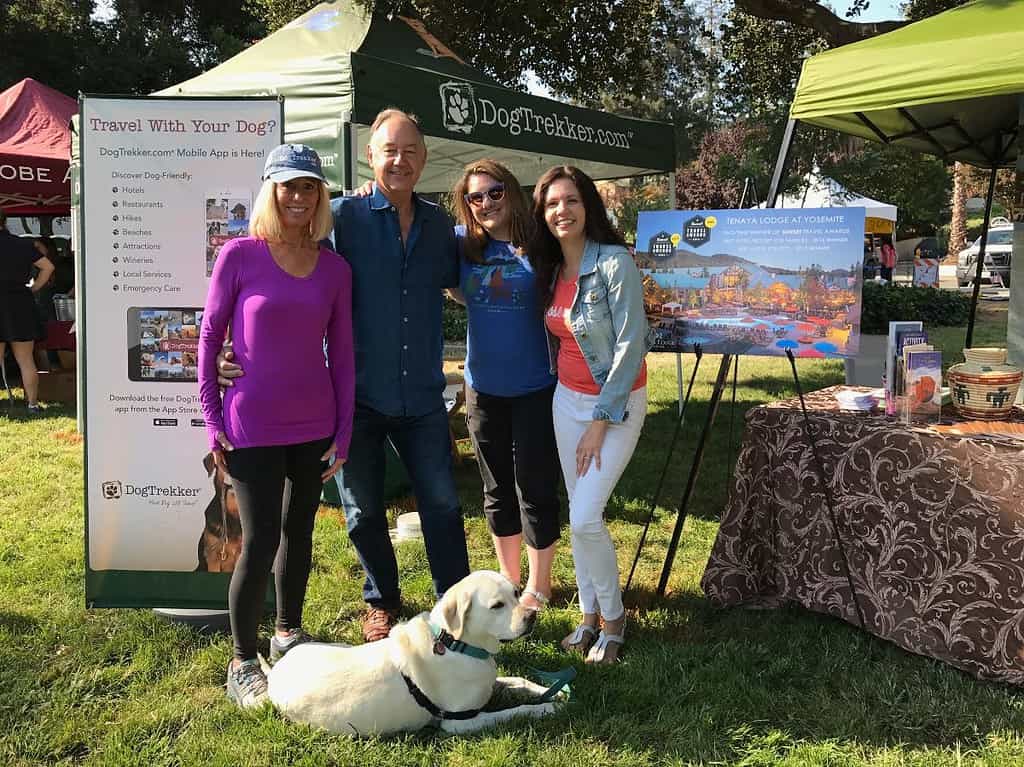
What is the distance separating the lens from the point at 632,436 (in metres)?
2.92

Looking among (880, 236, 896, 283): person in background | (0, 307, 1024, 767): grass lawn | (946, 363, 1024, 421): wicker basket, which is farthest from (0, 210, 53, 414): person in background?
(880, 236, 896, 283): person in background

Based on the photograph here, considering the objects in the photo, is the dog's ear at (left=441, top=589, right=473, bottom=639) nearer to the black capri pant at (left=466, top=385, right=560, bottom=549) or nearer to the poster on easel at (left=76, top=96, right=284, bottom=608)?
the black capri pant at (left=466, top=385, right=560, bottom=549)

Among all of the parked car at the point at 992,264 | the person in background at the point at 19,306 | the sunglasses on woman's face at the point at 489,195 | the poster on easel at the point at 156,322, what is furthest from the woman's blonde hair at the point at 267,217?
the parked car at the point at 992,264

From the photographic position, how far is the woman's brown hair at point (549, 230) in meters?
2.90

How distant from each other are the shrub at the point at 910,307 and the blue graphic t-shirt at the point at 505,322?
13.0 meters

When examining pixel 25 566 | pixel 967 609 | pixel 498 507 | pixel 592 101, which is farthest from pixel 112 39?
pixel 967 609

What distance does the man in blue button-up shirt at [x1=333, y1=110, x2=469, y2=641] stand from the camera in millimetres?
2877

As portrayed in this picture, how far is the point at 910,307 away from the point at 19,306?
1441cm

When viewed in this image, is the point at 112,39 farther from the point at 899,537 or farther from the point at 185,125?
the point at 899,537

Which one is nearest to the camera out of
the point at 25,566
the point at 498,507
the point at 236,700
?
the point at 236,700

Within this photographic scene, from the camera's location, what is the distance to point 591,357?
285 cm

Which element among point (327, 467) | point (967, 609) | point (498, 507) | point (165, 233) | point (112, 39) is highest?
point (112, 39)

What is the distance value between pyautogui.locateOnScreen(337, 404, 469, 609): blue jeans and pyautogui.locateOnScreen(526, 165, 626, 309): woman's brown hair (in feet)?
2.20

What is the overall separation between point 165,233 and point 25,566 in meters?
2.12
